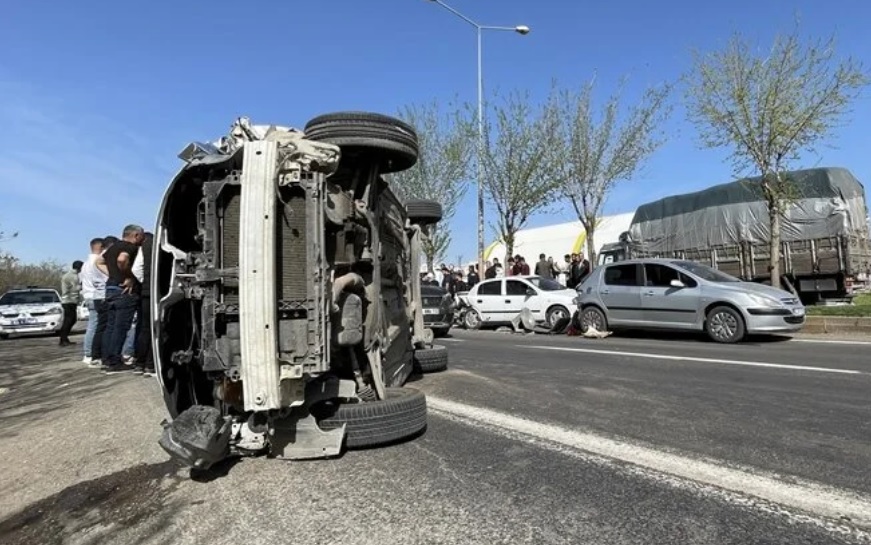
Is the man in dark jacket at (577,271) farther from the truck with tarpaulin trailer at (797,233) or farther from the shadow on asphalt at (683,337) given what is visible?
the shadow on asphalt at (683,337)

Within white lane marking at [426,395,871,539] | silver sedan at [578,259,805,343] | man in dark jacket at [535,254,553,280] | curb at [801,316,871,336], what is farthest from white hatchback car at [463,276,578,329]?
white lane marking at [426,395,871,539]

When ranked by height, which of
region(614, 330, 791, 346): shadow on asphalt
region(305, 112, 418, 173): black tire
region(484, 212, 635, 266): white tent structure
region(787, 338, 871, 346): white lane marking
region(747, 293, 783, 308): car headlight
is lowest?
region(787, 338, 871, 346): white lane marking

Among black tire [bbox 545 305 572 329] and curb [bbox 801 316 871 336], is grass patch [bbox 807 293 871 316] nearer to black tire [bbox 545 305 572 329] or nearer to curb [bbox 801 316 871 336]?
curb [bbox 801 316 871 336]

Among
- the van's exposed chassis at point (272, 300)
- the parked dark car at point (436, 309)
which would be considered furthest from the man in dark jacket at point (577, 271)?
the van's exposed chassis at point (272, 300)

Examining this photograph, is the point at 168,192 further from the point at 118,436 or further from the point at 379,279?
the point at 118,436

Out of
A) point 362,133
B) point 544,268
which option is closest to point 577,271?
point 544,268

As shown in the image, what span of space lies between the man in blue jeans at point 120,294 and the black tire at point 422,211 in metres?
3.71

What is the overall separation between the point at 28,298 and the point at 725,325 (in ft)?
63.7

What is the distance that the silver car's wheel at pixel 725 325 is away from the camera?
11133 millimetres

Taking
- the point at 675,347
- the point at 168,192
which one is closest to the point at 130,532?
the point at 168,192

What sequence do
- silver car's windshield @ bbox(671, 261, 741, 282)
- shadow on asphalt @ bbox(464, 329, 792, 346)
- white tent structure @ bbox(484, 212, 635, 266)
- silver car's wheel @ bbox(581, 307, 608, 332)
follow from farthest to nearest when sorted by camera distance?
white tent structure @ bbox(484, 212, 635, 266) < silver car's wheel @ bbox(581, 307, 608, 332) < silver car's windshield @ bbox(671, 261, 741, 282) < shadow on asphalt @ bbox(464, 329, 792, 346)

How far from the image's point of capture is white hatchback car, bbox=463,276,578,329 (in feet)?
49.5

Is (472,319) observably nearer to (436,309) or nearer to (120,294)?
(436,309)

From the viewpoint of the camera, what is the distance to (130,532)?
284 centimetres
